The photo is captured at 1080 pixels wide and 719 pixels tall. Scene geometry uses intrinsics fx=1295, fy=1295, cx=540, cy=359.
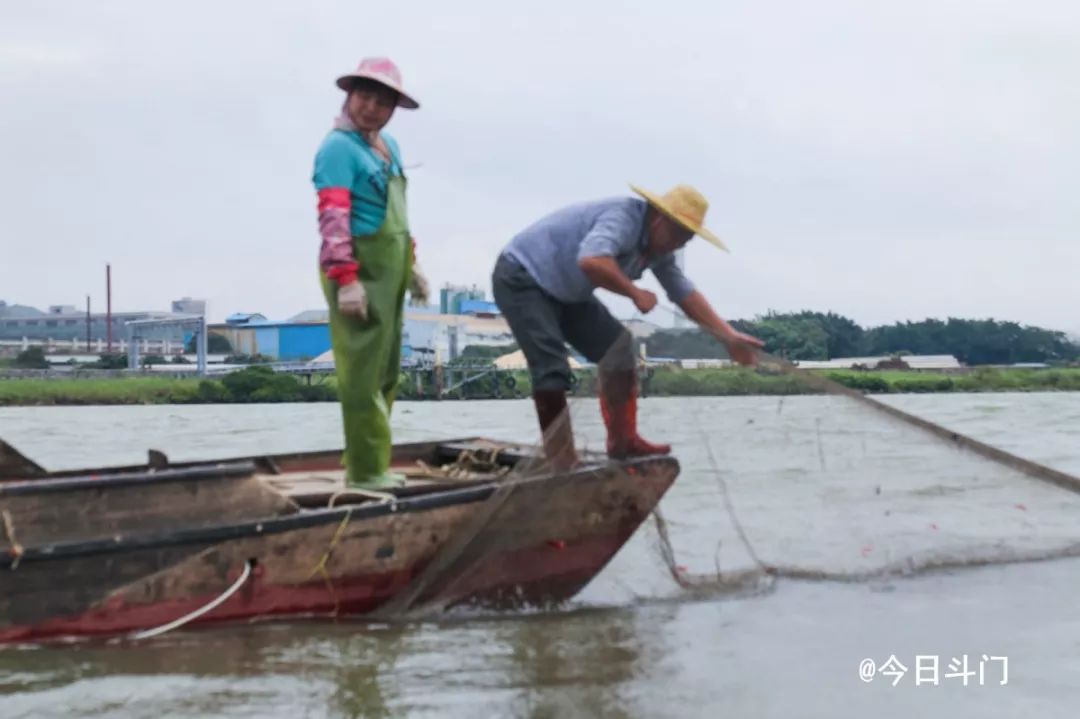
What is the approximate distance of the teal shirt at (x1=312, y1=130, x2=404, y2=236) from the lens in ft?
16.7

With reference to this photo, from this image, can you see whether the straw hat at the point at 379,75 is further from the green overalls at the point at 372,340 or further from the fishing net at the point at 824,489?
the fishing net at the point at 824,489

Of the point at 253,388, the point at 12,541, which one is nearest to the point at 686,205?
the point at 12,541

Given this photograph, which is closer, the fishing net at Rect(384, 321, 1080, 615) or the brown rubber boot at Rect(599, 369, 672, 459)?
the brown rubber boot at Rect(599, 369, 672, 459)

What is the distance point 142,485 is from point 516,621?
1558mm

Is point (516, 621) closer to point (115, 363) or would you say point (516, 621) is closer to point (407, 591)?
point (407, 591)

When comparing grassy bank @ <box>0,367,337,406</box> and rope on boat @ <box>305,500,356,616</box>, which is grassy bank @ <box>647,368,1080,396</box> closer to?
rope on boat @ <box>305,500,356,616</box>

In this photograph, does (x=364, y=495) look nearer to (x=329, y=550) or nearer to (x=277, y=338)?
(x=329, y=550)

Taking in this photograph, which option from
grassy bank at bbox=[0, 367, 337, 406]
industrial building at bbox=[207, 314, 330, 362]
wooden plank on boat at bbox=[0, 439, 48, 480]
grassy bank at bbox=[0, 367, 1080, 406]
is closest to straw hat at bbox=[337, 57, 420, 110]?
wooden plank on boat at bbox=[0, 439, 48, 480]

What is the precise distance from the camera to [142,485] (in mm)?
4719

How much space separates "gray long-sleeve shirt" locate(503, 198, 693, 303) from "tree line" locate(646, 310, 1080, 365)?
0.38m

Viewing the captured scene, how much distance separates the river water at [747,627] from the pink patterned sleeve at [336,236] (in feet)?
3.59

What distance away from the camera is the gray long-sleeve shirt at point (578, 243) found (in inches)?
206

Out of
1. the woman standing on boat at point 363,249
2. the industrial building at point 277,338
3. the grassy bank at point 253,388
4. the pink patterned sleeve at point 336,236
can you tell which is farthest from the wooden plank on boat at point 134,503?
the industrial building at point 277,338

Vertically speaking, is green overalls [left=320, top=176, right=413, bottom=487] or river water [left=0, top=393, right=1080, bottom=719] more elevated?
green overalls [left=320, top=176, right=413, bottom=487]
